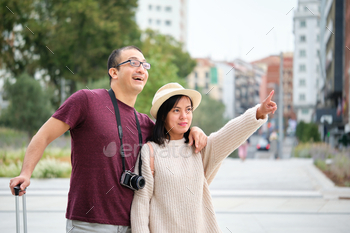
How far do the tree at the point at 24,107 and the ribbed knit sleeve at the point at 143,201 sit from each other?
2732cm

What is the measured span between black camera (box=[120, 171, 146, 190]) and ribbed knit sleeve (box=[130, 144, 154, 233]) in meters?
0.08

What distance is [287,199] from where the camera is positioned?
9688mm

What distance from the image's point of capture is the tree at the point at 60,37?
30.8 metres

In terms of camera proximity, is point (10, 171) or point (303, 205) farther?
point (10, 171)

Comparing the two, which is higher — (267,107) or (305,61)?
(305,61)

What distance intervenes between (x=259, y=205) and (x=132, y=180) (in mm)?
6909

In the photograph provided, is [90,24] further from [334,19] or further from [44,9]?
[334,19]

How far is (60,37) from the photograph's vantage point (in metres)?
30.7

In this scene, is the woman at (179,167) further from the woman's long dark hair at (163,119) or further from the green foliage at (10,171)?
the green foliage at (10,171)

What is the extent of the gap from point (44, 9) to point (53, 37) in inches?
161

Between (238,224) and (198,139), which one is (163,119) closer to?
(198,139)

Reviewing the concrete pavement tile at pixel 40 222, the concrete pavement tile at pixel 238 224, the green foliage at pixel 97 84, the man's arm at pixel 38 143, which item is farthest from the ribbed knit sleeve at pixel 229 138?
the green foliage at pixel 97 84

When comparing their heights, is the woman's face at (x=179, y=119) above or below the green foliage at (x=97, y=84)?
below

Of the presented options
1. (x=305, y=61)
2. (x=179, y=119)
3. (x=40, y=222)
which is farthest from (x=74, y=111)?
(x=305, y=61)
